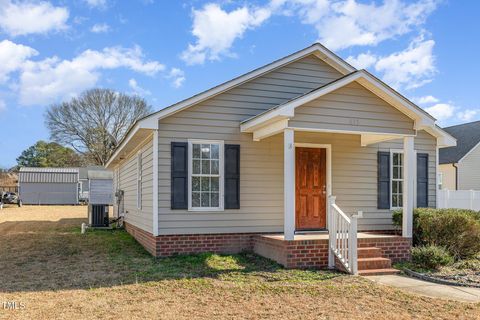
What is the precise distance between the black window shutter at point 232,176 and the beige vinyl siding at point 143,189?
167 cm

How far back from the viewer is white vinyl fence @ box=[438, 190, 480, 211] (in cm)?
2156

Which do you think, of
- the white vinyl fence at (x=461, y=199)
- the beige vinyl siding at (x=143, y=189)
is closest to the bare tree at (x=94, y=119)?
the beige vinyl siding at (x=143, y=189)

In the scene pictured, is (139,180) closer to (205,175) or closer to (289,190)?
(205,175)

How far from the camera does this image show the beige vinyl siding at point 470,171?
2616 cm

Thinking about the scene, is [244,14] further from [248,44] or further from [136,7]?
[136,7]

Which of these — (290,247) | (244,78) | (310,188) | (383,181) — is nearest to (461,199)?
(383,181)

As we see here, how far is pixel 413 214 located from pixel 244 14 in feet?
21.0

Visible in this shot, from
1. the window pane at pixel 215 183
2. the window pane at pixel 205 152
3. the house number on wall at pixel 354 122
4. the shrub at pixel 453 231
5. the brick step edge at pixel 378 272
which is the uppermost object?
the house number on wall at pixel 354 122

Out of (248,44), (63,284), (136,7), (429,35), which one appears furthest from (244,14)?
(63,284)

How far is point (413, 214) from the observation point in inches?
384

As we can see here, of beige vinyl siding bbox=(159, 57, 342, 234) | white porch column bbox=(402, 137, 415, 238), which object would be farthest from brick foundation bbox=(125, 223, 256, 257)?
white porch column bbox=(402, 137, 415, 238)

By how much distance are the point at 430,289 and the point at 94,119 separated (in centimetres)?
3928

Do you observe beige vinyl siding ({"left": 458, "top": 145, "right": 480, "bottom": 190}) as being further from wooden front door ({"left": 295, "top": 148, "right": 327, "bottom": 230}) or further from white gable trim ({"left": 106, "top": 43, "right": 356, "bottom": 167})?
wooden front door ({"left": 295, "top": 148, "right": 327, "bottom": 230})

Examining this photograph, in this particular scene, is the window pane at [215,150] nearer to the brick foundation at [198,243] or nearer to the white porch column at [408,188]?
the brick foundation at [198,243]
